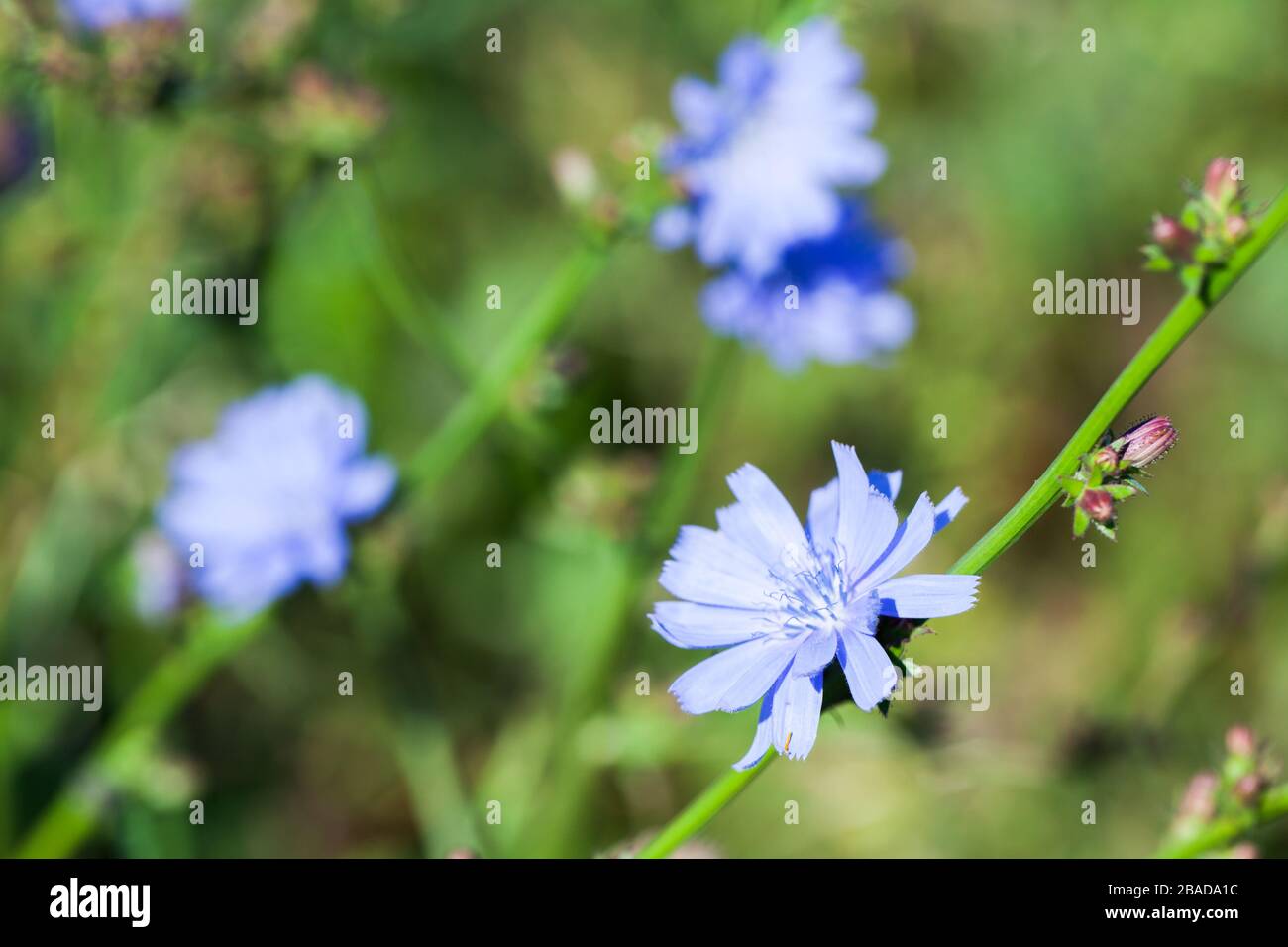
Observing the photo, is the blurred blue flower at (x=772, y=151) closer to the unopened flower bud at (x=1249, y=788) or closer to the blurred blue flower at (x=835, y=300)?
the blurred blue flower at (x=835, y=300)

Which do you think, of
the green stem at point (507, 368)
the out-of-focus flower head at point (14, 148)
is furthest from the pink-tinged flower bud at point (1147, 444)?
the out-of-focus flower head at point (14, 148)

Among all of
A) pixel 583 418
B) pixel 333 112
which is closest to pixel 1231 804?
pixel 333 112

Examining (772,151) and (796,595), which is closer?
(796,595)

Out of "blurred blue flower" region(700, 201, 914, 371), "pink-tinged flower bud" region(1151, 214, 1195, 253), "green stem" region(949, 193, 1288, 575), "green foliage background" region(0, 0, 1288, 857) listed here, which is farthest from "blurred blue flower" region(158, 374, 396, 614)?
"pink-tinged flower bud" region(1151, 214, 1195, 253)

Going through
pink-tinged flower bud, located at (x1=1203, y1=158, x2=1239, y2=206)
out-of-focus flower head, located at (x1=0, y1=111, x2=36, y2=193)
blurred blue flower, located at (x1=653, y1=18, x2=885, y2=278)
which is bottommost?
pink-tinged flower bud, located at (x1=1203, y1=158, x2=1239, y2=206)

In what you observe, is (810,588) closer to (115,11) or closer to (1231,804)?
(1231,804)

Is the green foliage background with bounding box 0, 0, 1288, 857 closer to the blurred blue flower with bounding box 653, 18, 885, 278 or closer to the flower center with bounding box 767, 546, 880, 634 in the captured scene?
the blurred blue flower with bounding box 653, 18, 885, 278
